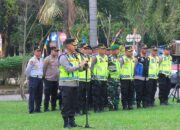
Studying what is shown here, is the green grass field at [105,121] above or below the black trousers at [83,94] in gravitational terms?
below

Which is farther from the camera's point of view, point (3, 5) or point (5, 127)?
point (3, 5)

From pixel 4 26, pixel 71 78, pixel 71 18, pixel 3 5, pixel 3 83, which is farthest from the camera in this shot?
pixel 4 26

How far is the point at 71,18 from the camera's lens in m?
26.7

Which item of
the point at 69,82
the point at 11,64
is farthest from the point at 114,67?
the point at 11,64

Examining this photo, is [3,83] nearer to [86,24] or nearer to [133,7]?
[86,24]

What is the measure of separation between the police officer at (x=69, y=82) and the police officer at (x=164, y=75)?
7427 millimetres

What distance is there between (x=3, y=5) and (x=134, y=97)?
23181mm

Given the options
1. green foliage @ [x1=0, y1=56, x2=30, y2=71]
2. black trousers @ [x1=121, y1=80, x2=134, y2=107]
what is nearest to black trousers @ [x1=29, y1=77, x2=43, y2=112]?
black trousers @ [x1=121, y1=80, x2=134, y2=107]

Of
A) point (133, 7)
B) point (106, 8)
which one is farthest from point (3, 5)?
point (133, 7)

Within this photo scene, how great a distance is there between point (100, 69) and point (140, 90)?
6.78 ft

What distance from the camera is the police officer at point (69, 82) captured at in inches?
570

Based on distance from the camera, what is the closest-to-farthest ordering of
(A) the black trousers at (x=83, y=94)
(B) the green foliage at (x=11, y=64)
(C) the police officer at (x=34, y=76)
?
1. (A) the black trousers at (x=83, y=94)
2. (C) the police officer at (x=34, y=76)
3. (B) the green foliage at (x=11, y=64)

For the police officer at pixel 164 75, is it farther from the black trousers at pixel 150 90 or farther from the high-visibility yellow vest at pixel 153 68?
the black trousers at pixel 150 90

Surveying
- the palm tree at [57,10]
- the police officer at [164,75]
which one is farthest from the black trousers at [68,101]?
the palm tree at [57,10]
